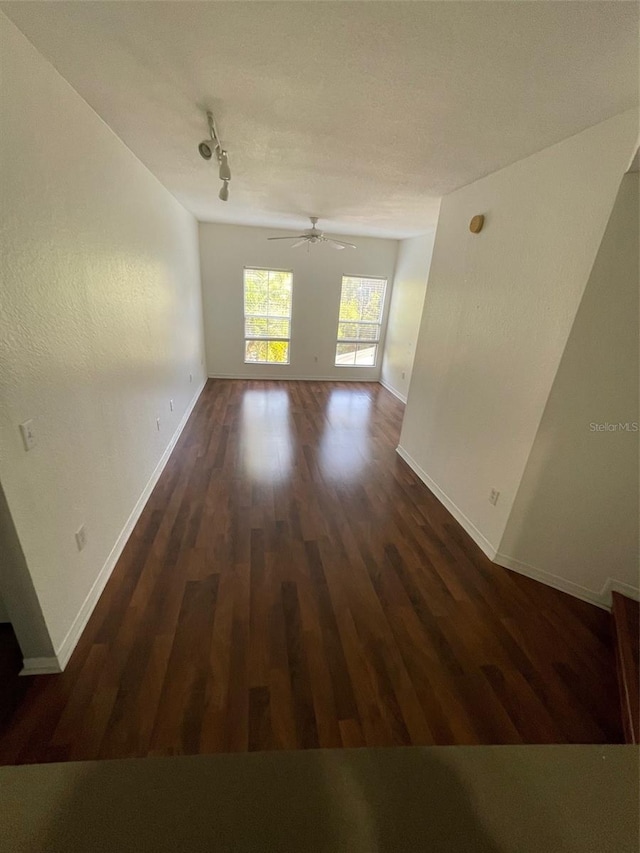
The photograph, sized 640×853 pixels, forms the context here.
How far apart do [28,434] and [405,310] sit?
17.4 ft

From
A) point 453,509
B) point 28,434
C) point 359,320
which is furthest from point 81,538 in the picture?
point 359,320

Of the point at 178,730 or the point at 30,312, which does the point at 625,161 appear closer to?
the point at 30,312

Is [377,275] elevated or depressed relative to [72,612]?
elevated

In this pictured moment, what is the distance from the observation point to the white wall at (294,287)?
17.2ft

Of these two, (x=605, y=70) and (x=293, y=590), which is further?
(x=293, y=590)

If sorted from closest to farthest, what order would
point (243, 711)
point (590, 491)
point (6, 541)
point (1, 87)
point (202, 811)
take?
point (202, 811) → point (1, 87) → point (6, 541) → point (243, 711) → point (590, 491)

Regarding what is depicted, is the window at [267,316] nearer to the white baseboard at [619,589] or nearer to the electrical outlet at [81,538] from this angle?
the electrical outlet at [81,538]

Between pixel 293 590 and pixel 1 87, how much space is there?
2.42 meters

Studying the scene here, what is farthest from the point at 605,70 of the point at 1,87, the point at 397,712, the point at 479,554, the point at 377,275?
the point at 377,275

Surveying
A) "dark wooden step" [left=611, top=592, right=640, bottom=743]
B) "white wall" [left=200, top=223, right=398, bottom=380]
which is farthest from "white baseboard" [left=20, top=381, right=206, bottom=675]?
"white wall" [left=200, top=223, right=398, bottom=380]

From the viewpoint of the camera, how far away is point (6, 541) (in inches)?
46.3

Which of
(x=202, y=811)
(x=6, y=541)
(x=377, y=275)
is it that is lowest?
(x=6, y=541)

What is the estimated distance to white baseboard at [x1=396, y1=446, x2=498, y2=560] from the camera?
230 cm

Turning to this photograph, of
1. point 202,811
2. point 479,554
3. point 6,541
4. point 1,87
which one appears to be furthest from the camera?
point 479,554
